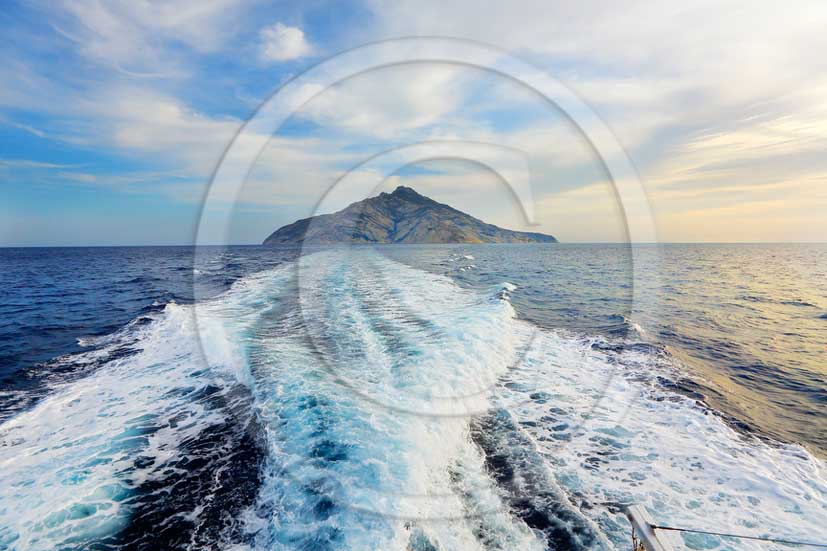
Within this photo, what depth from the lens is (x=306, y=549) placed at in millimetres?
3453

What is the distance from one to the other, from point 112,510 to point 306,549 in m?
2.57

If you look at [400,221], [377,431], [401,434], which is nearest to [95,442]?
[377,431]

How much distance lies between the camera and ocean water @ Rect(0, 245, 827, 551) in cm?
389

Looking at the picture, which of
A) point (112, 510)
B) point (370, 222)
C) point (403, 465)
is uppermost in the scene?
point (370, 222)

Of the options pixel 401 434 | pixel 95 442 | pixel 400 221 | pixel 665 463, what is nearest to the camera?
pixel 665 463

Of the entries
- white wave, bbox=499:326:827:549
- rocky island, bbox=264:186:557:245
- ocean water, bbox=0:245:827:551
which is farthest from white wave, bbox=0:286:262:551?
rocky island, bbox=264:186:557:245

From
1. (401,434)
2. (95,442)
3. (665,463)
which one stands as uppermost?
(401,434)

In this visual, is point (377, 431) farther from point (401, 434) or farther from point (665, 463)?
point (665, 463)

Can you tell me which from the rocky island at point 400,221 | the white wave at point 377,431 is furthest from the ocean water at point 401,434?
the rocky island at point 400,221

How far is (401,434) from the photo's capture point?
527 centimetres

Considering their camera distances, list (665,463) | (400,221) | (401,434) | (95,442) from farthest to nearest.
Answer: (400,221), (95,442), (401,434), (665,463)

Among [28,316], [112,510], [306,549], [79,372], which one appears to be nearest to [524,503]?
[306,549]

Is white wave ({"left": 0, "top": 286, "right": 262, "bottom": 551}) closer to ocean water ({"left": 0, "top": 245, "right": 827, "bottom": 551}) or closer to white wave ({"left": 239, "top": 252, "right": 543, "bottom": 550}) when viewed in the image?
ocean water ({"left": 0, "top": 245, "right": 827, "bottom": 551})

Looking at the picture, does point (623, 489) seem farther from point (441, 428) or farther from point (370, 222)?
point (370, 222)
